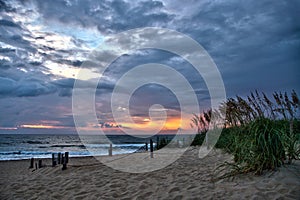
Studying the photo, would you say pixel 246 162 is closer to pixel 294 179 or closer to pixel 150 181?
pixel 294 179

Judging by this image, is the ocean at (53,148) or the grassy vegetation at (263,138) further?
the ocean at (53,148)

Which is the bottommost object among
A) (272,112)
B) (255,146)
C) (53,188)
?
(53,188)

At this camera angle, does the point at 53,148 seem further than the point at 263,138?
Yes

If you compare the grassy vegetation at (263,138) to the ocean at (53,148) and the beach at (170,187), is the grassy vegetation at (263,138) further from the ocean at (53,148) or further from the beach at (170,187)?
the ocean at (53,148)

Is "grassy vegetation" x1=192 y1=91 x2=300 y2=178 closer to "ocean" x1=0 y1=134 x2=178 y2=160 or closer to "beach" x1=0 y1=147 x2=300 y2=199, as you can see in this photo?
"beach" x1=0 y1=147 x2=300 y2=199

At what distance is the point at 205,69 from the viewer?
514 inches

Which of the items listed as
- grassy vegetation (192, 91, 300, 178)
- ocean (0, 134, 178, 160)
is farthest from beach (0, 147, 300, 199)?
ocean (0, 134, 178, 160)

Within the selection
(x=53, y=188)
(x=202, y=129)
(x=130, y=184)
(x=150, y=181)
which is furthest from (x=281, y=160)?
(x=202, y=129)

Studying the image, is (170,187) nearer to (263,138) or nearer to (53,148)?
(263,138)

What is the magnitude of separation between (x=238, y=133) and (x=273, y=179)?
4.72 ft

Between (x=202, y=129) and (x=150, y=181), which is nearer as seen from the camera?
(x=150, y=181)

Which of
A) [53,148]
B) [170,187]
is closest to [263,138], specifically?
[170,187]

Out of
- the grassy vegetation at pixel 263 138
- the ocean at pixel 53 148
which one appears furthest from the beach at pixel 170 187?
the ocean at pixel 53 148

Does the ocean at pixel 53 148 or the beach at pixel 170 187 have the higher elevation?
the beach at pixel 170 187
